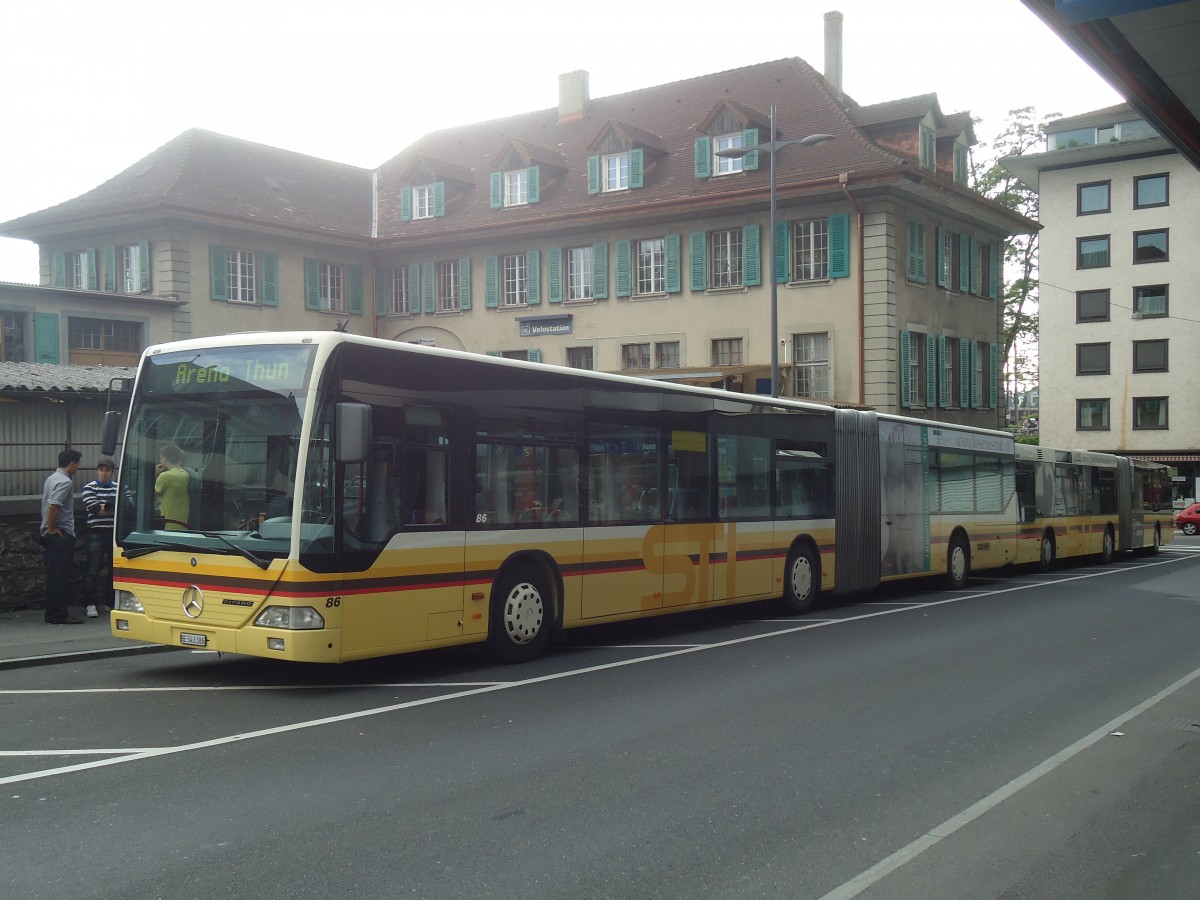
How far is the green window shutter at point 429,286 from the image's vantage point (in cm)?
4000

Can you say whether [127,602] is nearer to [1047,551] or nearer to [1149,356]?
[1047,551]

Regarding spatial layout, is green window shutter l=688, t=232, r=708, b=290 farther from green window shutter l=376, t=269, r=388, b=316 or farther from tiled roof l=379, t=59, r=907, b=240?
green window shutter l=376, t=269, r=388, b=316

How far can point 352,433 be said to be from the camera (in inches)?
362

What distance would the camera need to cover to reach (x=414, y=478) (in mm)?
10297

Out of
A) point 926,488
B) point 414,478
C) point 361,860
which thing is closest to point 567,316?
point 926,488

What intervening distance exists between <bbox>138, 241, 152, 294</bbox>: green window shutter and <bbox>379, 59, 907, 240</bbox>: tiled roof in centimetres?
782

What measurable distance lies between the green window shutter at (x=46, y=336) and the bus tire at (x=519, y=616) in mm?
20150

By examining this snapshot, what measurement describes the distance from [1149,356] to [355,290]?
41.5 metres

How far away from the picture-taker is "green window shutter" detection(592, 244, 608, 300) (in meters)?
37.1

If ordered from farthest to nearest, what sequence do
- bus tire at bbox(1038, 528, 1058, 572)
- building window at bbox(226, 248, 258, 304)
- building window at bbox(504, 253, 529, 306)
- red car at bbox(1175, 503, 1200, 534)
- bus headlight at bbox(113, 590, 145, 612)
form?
1. red car at bbox(1175, 503, 1200, 534)
2. building window at bbox(504, 253, 529, 306)
3. building window at bbox(226, 248, 258, 304)
4. bus tire at bbox(1038, 528, 1058, 572)
5. bus headlight at bbox(113, 590, 145, 612)

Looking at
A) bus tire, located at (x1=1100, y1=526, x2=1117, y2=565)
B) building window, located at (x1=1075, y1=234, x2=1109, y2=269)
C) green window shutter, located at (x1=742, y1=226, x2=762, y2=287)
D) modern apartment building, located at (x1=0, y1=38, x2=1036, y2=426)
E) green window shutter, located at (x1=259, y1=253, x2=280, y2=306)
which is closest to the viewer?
bus tire, located at (x1=1100, y1=526, x2=1117, y2=565)

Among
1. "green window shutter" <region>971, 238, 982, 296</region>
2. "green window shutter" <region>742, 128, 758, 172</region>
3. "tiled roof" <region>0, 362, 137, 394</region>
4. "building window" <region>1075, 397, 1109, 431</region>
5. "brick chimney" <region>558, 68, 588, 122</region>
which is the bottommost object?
"tiled roof" <region>0, 362, 137, 394</region>

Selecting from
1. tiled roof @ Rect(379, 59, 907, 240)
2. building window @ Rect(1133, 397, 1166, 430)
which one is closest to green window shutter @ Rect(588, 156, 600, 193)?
tiled roof @ Rect(379, 59, 907, 240)

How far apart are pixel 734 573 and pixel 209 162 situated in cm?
2904
